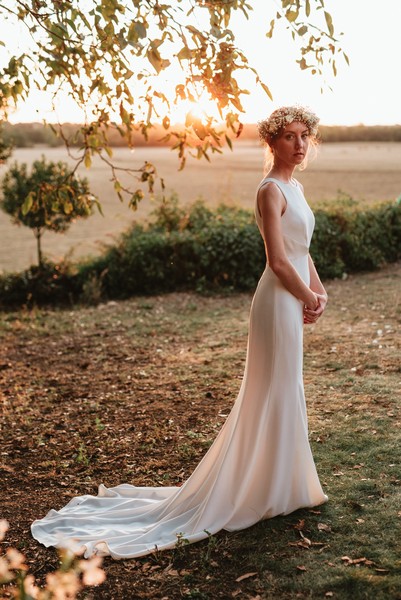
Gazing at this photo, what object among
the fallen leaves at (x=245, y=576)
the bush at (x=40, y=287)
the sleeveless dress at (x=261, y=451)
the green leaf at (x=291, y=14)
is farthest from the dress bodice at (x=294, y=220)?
the bush at (x=40, y=287)

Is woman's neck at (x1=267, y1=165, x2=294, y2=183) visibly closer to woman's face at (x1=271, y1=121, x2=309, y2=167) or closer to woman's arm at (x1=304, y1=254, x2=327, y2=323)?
woman's face at (x1=271, y1=121, x2=309, y2=167)

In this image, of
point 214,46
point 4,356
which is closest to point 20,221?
point 4,356

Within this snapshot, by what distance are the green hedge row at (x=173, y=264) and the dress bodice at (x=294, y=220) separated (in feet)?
28.0

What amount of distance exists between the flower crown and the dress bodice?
0.95ft

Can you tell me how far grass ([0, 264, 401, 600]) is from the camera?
3805mm

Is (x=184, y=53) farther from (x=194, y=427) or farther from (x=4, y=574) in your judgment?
(x=194, y=427)

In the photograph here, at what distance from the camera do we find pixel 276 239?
4.03m

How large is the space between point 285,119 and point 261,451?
204cm

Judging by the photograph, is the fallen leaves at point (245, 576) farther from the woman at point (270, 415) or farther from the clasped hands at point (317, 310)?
the clasped hands at point (317, 310)

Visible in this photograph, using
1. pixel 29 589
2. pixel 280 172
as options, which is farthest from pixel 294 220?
pixel 29 589

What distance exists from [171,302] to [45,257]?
3.06 m

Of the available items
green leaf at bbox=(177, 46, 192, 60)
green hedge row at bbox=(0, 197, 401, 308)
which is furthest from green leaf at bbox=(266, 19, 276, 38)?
green hedge row at bbox=(0, 197, 401, 308)

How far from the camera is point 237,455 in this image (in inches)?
168

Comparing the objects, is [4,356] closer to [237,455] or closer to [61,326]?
[61,326]
